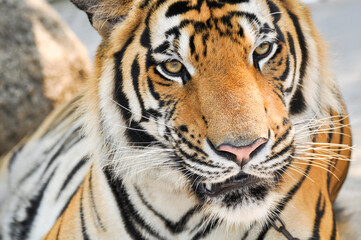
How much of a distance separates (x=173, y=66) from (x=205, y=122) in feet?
0.50

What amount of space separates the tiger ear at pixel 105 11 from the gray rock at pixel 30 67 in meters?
1.28

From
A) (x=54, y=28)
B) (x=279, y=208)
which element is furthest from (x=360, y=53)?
(x=279, y=208)

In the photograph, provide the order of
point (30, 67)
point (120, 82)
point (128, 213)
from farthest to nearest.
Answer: point (30, 67)
point (128, 213)
point (120, 82)

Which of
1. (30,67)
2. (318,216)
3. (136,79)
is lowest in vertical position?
(318,216)

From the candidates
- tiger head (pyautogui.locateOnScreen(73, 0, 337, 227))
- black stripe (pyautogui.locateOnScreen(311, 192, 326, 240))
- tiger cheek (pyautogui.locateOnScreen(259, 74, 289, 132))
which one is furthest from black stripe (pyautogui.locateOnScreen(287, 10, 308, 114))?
black stripe (pyautogui.locateOnScreen(311, 192, 326, 240))

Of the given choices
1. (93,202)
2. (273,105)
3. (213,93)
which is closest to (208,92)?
(213,93)

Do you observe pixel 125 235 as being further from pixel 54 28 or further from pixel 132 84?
pixel 54 28

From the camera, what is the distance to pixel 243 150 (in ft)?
3.42

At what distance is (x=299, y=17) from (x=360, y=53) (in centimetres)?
320

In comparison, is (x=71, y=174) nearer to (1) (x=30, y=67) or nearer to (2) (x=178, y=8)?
(1) (x=30, y=67)

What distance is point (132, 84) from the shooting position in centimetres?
126

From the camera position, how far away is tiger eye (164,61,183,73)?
118 cm

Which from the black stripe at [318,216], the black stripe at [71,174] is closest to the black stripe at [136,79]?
the black stripe at [318,216]

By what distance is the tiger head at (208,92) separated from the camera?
3.60 ft
